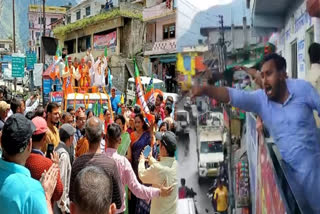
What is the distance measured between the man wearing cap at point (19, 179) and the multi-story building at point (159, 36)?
19907 mm

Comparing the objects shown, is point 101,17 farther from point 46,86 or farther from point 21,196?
point 21,196

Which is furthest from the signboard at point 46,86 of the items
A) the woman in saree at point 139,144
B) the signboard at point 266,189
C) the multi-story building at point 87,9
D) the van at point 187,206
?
the multi-story building at point 87,9

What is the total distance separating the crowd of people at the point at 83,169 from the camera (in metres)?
1.67

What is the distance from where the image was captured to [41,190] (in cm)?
190

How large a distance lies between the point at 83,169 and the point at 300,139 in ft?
3.44

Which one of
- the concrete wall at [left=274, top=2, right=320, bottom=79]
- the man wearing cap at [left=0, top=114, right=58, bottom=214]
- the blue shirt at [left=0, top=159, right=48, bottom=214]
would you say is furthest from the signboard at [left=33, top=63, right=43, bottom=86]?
the concrete wall at [left=274, top=2, right=320, bottom=79]

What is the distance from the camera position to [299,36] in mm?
902

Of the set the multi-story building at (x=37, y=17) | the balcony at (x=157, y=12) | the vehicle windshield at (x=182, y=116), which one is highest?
the multi-story building at (x=37, y=17)

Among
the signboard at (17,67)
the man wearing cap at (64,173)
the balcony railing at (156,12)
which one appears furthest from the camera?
the balcony railing at (156,12)

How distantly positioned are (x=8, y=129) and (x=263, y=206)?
1.44 meters

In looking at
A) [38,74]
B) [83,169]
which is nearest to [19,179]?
[83,169]

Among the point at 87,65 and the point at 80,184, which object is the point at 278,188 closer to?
the point at 80,184

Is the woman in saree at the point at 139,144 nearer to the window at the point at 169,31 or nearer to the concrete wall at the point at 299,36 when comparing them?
the concrete wall at the point at 299,36

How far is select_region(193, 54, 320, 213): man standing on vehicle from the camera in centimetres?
88
